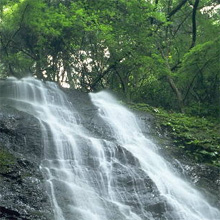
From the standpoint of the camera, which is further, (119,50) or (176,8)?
(176,8)

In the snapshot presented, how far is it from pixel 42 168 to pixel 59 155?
81 cm

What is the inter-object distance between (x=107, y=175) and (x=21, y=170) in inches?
84.5

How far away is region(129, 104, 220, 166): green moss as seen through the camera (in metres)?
10.7

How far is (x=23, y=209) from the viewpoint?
20.4 feet

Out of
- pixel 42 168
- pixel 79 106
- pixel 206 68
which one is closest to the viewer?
pixel 42 168

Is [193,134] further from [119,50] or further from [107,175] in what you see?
[119,50]

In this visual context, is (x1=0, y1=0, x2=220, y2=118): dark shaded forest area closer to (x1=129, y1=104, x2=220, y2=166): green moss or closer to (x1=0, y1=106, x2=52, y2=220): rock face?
(x1=129, y1=104, x2=220, y2=166): green moss

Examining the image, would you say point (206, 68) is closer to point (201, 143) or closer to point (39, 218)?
point (201, 143)

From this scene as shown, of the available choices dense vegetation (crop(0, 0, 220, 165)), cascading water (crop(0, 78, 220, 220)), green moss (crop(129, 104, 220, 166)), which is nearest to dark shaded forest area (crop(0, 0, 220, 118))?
dense vegetation (crop(0, 0, 220, 165))

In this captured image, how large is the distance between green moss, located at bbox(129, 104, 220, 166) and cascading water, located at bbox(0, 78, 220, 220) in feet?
3.84

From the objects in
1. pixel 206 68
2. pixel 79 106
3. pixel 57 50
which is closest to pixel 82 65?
pixel 57 50

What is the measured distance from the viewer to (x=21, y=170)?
7242mm

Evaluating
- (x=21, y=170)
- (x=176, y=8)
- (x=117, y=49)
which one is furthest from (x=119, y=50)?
(x=21, y=170)

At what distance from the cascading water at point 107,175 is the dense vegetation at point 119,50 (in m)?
2.72
